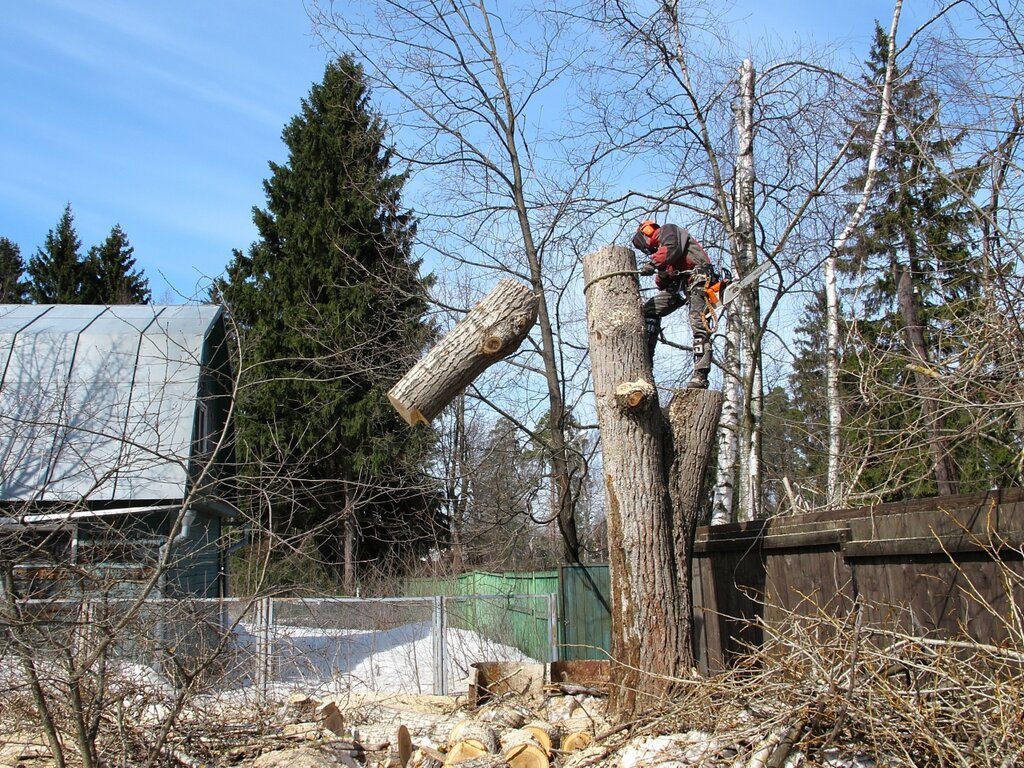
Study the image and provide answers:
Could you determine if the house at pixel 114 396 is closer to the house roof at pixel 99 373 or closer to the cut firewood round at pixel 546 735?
the house roof at pixel 99 373

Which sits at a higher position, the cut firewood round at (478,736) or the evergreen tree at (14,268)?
the evergreen tree at (14,268)

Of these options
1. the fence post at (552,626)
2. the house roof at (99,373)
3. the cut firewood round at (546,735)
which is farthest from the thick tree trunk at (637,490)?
the house roof at (99,373)

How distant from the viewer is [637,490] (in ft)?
20.6

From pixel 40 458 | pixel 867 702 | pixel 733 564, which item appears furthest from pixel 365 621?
pixel 867 702

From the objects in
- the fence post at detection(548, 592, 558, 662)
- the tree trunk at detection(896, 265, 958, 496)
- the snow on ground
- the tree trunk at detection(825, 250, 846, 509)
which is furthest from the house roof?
the tree trunk at detection(896, 265, 958, 496)

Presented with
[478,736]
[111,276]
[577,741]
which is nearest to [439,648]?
[478,736]

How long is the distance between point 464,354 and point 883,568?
2846 millimetres

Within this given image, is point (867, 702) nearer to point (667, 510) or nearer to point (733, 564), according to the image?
point (667, 510)

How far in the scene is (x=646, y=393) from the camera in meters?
6.27

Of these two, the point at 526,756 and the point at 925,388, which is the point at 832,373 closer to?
the point at 925,388

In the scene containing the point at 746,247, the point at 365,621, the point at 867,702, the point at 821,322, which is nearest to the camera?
the point at 867,702

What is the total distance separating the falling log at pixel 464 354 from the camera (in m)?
5.96

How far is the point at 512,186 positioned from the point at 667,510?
8298 millimetres

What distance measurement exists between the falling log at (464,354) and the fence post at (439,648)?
20.0 feet
